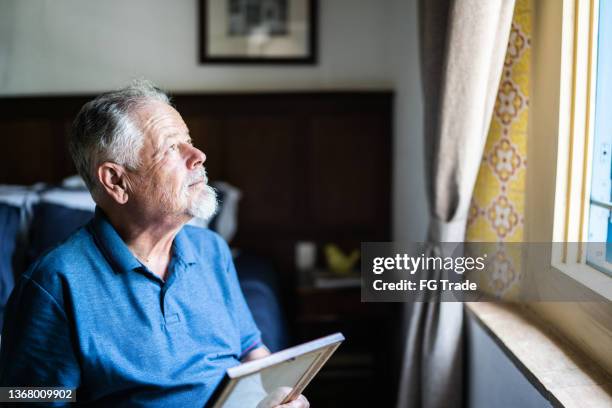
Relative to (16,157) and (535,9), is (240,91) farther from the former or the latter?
(535,9)

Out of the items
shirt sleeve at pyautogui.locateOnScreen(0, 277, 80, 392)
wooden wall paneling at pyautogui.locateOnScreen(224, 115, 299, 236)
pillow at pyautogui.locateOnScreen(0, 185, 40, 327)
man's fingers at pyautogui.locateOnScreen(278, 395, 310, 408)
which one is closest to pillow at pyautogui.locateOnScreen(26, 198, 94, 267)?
pillow at pyautogui.locateOnScreen(0, 185, 40, 327)

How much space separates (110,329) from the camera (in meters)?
1.16

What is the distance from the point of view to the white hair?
122 centimetres

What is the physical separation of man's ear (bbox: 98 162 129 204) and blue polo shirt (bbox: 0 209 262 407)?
2.4 inches

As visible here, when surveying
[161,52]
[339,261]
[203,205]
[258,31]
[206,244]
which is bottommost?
[339,261]

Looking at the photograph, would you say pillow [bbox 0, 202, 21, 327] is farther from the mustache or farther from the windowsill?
the windowsill

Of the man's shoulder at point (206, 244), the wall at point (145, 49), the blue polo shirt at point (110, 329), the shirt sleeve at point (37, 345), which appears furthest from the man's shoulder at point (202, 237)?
the wall at point (145, 49)

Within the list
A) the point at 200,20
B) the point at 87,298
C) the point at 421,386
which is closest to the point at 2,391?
the point at 87,298

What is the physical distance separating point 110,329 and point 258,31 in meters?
2.00

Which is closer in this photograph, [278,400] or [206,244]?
[278,400]

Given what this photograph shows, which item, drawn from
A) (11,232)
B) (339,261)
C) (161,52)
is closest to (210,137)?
(161,52)

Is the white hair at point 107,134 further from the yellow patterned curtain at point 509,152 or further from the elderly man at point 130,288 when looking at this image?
the yellow patterned curtain at point 509,152

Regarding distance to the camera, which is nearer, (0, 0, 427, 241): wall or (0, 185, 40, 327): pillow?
(0, 185, 40, 327): pillow

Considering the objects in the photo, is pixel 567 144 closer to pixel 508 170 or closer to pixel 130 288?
pixel 508 170
